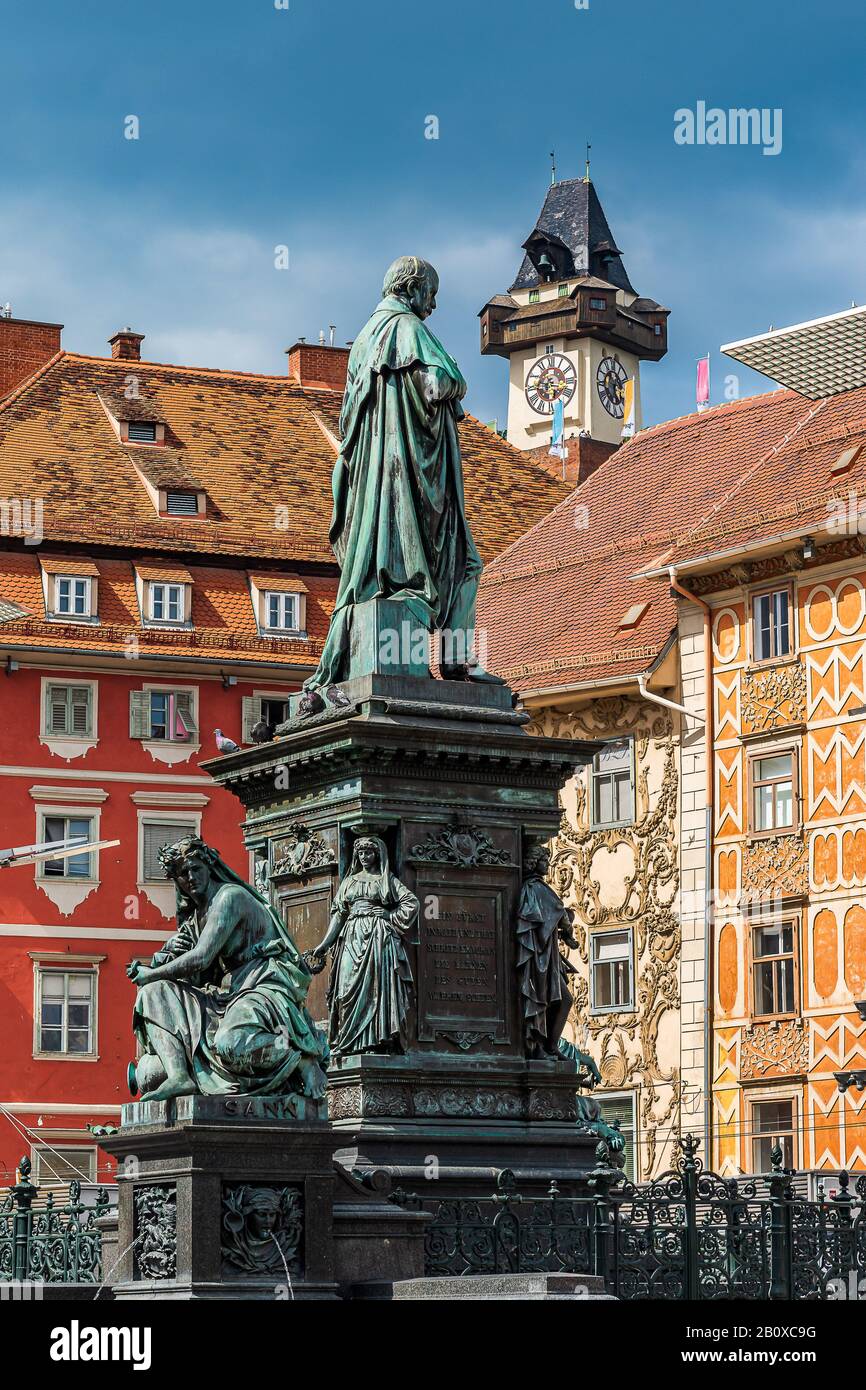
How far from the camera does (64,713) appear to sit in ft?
181

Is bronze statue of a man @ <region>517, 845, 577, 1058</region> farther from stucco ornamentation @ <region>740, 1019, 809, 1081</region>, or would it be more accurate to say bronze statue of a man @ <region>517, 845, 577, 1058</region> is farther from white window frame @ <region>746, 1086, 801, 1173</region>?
stucco ornamentation @ <region>740, 1019, 809, 1081</region>

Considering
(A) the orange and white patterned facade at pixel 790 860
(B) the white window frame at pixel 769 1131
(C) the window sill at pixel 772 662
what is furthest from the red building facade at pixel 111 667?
(B) the white window frame at pixel 769 1131

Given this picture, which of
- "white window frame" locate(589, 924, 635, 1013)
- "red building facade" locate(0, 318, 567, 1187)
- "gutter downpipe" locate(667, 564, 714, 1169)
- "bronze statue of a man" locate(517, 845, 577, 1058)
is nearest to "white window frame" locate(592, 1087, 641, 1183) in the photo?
"gutter downpipe" locate(667, 564, 714, 1169)

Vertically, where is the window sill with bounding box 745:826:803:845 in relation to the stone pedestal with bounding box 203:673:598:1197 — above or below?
above

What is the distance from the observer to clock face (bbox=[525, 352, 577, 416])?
115 meters

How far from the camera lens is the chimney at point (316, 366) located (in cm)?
6556

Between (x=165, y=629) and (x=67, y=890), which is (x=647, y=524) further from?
(x=67, y=890)

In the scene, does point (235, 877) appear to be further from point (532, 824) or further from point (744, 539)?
point (744, 539)

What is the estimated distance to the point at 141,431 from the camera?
199 feet

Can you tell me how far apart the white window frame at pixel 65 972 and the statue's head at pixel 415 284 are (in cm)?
3519

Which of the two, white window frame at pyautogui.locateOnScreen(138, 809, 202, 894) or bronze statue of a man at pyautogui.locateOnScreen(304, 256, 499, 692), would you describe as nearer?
bronze statue of a man at pyautogui.locateOnScreen(304, 256, 499, 692)

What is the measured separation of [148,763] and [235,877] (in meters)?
39.2

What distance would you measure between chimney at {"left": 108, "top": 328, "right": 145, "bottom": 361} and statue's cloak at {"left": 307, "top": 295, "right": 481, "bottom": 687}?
4502 cm
